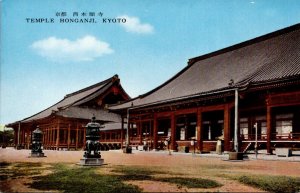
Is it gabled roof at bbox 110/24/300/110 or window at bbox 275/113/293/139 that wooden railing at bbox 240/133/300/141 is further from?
gabled roof at bbox 110/24/300/110

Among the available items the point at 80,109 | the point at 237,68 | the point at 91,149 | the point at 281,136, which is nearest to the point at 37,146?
the point at 91,149

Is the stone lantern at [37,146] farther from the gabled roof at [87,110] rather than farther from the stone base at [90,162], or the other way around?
the gabled roof at [87,110]

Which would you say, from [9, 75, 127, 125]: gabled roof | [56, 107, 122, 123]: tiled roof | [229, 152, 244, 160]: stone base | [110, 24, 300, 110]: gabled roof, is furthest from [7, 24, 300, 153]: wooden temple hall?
[229, 152, 244, 160]: stone base

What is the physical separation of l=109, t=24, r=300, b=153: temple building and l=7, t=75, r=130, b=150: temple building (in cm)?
834

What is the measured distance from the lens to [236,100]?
16.5 m

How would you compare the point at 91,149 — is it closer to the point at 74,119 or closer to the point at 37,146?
the point at 37,146

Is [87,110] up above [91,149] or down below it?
above

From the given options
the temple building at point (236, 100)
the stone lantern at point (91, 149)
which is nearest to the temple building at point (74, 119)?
the temple building at point (236, 100)

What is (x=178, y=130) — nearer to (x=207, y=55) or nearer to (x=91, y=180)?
(x=207, y=55)

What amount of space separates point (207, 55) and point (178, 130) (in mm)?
8479

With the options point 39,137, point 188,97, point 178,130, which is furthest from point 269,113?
point 39,137

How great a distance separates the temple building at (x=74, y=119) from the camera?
3588 centimetres

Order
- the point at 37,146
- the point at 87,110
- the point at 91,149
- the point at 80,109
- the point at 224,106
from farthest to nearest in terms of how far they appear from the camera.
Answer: the point at 87,110
the point at 80,109
the point at 224,106
the point at 37,146
the point at 91,149

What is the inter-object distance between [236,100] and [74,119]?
78.6ft
